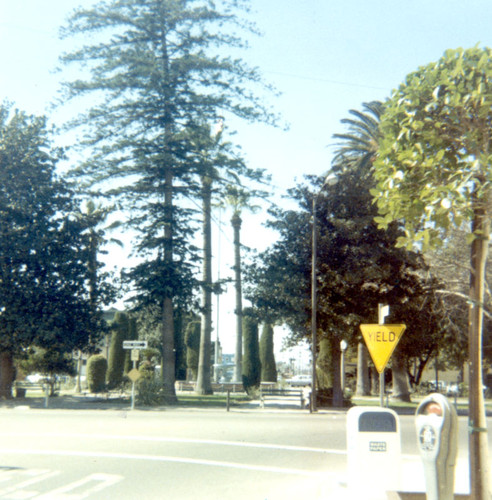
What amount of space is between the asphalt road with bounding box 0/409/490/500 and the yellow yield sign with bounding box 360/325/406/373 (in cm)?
183

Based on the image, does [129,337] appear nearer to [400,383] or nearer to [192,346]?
[192,346]

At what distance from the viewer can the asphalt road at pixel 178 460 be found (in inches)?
341

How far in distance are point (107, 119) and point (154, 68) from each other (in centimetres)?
365

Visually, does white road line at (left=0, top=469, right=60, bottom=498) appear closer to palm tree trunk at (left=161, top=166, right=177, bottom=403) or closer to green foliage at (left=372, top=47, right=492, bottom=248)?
green foliage at (left=372, top=47, right=492, bottom=248)

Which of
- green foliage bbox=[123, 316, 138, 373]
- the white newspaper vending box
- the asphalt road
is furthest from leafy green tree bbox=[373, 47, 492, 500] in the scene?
green foliage bbox=[123, 316, 138, 373]

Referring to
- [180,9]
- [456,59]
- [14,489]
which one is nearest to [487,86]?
[456,59]

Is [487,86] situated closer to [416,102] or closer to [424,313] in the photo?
[416,102]

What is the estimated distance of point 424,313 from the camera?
3275 cm

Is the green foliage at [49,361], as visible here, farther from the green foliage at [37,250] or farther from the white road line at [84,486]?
the white road line at [84,486]

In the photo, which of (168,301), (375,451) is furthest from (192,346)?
(375,451)

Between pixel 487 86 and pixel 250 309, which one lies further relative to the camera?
pixel 250 309

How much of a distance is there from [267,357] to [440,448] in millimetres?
51006

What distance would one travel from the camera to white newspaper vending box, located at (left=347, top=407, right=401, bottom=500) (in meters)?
7.25

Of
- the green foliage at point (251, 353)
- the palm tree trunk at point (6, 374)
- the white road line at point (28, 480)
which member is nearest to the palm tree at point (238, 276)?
the green foliage at point (251, 353)
